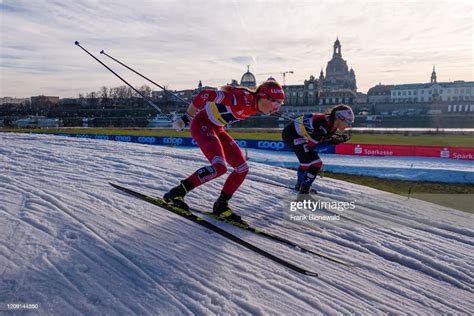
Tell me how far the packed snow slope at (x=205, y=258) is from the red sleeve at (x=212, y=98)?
1634 millimetres

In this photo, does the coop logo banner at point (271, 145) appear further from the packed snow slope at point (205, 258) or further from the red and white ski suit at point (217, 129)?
the red and white ski suit at point (217, 129)

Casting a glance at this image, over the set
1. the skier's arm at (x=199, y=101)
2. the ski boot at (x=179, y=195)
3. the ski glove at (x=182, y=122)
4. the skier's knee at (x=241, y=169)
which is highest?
the skier's arm at (x=199, y=101)

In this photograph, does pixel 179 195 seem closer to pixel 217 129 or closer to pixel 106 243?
pixel 217 129

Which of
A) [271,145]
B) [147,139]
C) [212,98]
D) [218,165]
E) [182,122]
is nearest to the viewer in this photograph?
[218,165]

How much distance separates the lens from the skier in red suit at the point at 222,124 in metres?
4.61

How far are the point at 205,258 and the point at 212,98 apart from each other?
7.25 feet

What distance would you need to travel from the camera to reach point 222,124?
4.87 meters

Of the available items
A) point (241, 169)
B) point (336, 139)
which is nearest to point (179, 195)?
point (241, 169)

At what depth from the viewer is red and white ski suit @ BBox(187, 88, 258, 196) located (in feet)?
15.0

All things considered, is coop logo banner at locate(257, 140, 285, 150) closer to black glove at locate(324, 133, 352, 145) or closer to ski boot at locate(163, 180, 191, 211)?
black glove at locate(324, 133, 352, 145)

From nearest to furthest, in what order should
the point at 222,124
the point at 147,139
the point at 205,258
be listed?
the point at 205,258 < the point at 222,124 < the point at 147,139

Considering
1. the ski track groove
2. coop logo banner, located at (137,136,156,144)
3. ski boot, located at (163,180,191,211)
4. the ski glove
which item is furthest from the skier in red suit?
coop logo banner, located at (137,136,156,144)

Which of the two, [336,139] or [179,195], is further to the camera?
[336,139]

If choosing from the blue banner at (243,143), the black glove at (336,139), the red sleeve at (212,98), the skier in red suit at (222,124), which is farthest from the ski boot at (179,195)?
the blue banner at (243,143)
